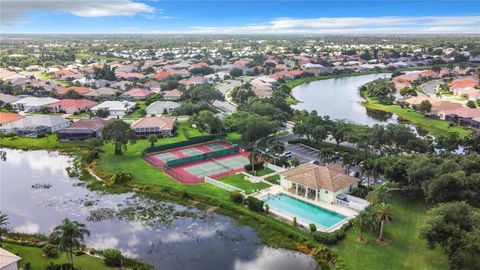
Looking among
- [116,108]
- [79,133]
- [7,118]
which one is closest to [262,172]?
[79,133]

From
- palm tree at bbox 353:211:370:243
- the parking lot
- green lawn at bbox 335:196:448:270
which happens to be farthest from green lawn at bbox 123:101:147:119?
palm tree at bbox 353:211:370:243

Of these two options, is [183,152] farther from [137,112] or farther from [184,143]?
[137,112]

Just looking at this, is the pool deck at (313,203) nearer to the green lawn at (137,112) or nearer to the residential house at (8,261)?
the residential house at (8,261)

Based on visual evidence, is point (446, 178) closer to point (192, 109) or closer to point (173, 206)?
point (173, 206)

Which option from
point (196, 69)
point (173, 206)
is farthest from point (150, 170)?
point (196, 69)

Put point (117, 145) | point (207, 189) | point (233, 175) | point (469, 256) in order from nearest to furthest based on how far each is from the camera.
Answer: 1. point (469, 256)
2. point (207, 189)
3. point (233, 175)
4. point (117, 145)
